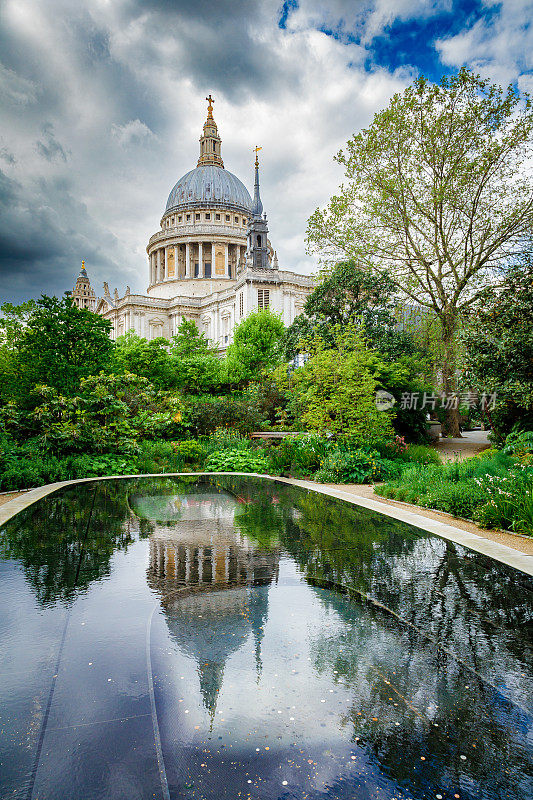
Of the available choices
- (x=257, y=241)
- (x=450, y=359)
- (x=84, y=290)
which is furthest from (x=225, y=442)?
(x=84, y=290)

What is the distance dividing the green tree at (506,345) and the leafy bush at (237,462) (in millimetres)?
7048

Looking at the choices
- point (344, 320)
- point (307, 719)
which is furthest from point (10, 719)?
point (344, 320)

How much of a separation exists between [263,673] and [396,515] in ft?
18.6

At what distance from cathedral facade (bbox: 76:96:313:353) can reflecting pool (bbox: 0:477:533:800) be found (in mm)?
62563

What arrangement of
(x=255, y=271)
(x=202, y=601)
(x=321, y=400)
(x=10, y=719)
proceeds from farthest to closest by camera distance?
(x=255, y=271), (x=321, y=400), (x=202, y=601), (x=10, y=719)

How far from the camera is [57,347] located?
51.0 feet

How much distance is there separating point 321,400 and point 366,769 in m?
12.7

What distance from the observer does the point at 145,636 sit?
3.52 meters

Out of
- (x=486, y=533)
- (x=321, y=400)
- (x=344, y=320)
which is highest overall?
(x=344, y=320)

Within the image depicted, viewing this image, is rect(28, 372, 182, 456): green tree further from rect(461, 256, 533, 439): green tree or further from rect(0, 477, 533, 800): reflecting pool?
rect(461, 256, 533, 439): green tree

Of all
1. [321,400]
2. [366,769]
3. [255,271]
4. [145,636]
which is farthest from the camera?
[255,271]

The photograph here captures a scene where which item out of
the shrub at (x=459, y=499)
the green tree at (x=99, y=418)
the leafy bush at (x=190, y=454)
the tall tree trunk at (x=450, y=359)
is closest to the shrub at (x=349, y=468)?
the shrub at (x=459, y=499)

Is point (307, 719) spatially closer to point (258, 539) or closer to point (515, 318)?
point (258, 539)

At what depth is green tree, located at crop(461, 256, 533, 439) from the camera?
1175cm
